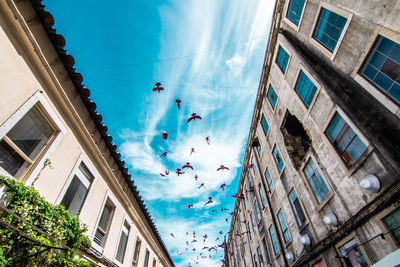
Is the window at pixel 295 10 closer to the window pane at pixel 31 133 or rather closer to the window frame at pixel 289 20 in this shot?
the window frame at pixel 289 20

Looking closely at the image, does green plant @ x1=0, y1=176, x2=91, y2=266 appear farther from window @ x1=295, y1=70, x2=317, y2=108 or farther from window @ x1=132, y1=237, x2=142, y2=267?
window @ x1=295, y1=70, x2=317, y2=108

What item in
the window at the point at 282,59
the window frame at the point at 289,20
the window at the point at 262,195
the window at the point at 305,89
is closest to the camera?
the window at the point at 305,89

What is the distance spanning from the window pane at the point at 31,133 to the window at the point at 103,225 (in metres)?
4.44

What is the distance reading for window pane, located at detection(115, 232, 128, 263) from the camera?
9930 mm

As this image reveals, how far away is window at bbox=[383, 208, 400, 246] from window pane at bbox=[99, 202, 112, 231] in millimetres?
10970

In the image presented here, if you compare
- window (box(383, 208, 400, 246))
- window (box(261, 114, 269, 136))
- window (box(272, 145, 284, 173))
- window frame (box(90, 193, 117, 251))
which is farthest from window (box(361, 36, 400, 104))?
window frame (box(90, 193, 117, 251))

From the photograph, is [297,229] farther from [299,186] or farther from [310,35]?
[310,35]

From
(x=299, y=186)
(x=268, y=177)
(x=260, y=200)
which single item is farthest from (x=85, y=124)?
(x=260, y=200)

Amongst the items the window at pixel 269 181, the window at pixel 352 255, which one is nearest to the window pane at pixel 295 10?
the window at pixel 269 181

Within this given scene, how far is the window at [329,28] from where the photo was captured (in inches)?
347

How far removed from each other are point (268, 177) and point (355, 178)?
363 inches

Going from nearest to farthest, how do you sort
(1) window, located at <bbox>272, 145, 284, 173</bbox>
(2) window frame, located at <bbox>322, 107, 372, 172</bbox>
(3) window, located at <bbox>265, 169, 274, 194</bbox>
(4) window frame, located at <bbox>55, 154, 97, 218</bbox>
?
1. (4) window frame, located at <bbox>55, 154, 97, 218</bbox>
2. (2) window frame, located at <bbox>322, 107, 372, 172</bbox>
3. (1) window, located at <bbox>272, 145, 284, 173</bbox>
4. (3) window, located at <bbox>265, 169, 274, 194</bbox>

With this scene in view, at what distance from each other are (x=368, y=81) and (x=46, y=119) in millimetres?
11567

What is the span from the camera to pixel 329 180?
30.0 ft
